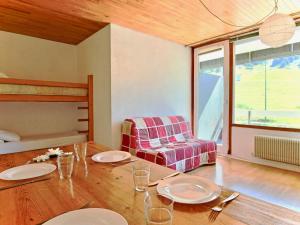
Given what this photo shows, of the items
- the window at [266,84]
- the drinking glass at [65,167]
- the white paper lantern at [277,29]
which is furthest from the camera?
the window at [266,84]

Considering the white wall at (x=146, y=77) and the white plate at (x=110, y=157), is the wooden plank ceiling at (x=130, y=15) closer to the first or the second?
the white wall at (x=146, y=77)

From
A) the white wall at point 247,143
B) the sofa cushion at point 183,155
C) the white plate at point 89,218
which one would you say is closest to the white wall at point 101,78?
the sofa cushion at point 183,155

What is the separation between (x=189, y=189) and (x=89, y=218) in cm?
41

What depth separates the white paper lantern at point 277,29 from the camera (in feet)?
5.69

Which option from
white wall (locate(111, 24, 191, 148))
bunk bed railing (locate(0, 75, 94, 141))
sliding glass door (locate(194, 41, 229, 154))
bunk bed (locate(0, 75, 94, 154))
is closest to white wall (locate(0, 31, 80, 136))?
bunk bed (locate(0, 75, 94, 154))

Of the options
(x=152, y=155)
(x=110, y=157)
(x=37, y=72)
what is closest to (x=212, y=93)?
(x=152, y=155)

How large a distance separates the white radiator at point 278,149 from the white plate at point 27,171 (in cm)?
327

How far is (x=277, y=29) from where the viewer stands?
1.78 metres

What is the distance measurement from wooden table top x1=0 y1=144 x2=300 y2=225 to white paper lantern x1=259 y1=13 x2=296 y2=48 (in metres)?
1.70

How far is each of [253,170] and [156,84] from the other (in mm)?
2212

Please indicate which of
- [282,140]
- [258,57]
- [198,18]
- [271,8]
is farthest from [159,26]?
[282,140]

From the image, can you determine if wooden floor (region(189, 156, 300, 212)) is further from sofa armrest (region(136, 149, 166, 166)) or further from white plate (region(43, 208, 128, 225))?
white plate (region(43, 208, 128, 225))

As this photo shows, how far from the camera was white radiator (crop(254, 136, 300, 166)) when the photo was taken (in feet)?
9.59

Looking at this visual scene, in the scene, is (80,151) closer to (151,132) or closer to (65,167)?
(65,167)
